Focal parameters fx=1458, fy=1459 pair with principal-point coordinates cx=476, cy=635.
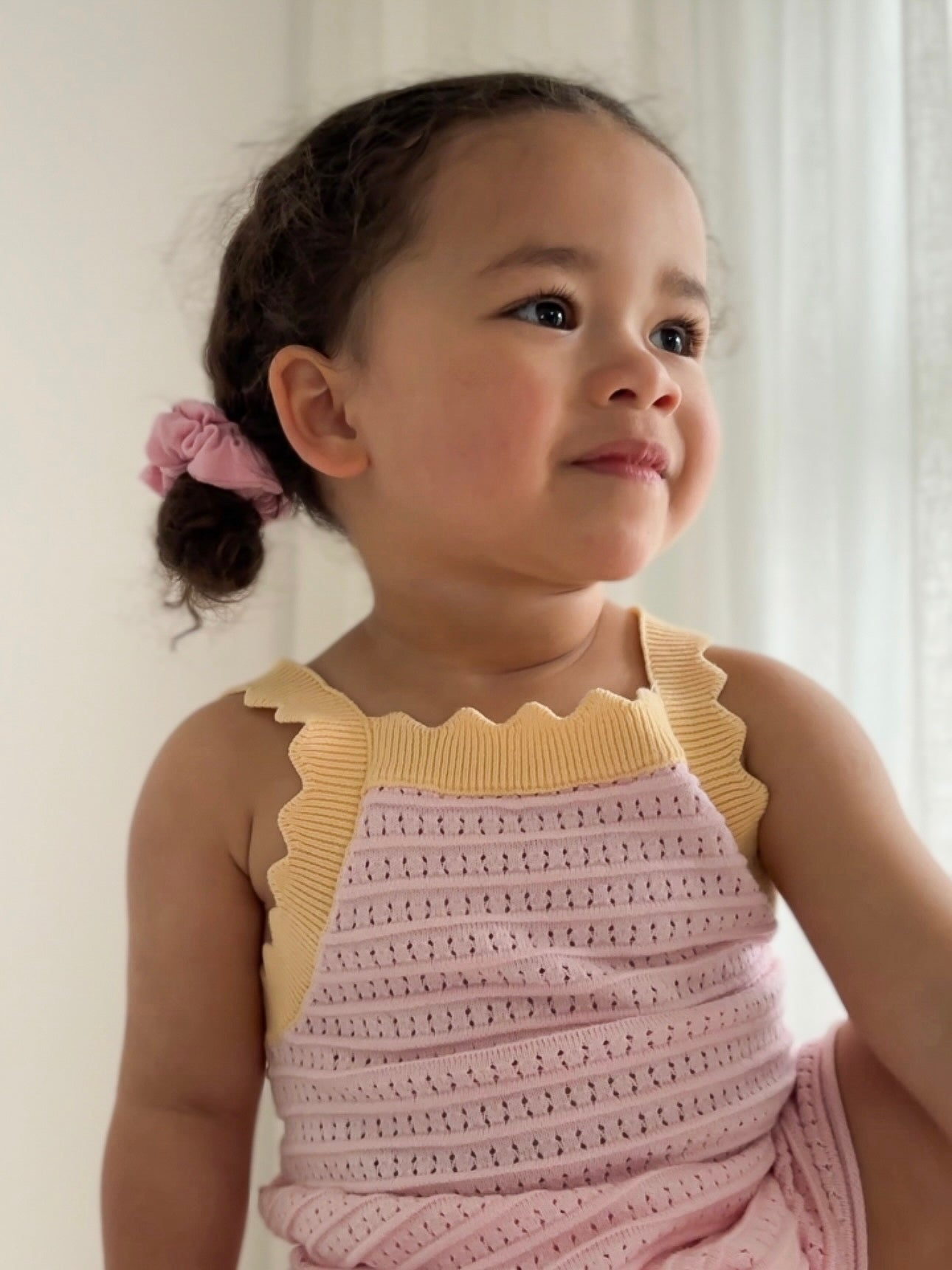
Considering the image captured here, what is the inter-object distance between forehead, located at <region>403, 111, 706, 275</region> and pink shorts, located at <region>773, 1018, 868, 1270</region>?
0.53 metres

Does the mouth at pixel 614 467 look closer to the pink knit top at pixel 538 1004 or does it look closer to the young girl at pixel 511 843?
the young girl at pixel 511 843

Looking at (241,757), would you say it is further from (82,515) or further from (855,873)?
(82,515)

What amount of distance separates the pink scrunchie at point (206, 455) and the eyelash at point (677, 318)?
0.28 meters

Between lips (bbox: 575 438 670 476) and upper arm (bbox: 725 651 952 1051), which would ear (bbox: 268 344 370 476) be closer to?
Result: lips (bbox: 575 438 670 476)

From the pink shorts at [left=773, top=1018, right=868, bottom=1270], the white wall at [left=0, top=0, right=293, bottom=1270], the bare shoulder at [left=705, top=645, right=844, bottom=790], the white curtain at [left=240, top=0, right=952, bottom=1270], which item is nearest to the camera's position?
the pink shorts at [left=773, top=1018, right=868, bottom=1270]

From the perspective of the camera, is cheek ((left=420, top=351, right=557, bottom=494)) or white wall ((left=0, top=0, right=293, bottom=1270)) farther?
white wall ((left=0, top=0, right=293, bottom=1270))

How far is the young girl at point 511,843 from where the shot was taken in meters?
0.86

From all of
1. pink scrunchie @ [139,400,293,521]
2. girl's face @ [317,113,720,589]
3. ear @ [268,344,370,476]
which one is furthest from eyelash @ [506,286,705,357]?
pink scrunchie @ [139,400,293,521]

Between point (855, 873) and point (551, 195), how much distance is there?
1.51ft

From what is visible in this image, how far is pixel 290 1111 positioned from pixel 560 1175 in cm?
20

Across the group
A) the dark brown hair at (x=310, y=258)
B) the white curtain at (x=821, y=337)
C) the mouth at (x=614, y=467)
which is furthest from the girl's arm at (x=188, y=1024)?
the white curtain at (x=821, y=337)

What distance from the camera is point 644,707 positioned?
932 millimetres

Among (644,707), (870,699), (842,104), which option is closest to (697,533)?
(870,699)

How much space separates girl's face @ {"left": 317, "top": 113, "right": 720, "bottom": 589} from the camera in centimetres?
90
